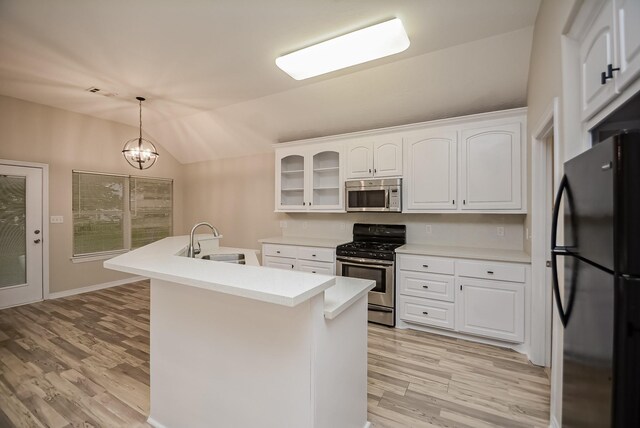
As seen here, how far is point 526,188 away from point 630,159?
2.33 meters

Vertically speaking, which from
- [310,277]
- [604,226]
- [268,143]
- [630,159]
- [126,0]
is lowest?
[310,277]

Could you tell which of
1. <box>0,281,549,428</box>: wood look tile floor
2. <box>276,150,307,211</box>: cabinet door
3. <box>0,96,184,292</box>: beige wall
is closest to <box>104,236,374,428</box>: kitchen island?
<box>0,281,549,428</box>: wood look tile floor

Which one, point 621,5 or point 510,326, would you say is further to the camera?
point 510,326

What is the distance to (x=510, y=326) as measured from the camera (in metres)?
2.70

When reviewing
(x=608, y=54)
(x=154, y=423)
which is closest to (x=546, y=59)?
(x=608, y=54)

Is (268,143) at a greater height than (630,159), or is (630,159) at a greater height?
(268,143)

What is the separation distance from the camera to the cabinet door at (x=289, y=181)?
4402mm

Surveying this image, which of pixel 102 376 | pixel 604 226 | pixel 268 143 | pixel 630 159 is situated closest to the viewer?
pixel 630 159

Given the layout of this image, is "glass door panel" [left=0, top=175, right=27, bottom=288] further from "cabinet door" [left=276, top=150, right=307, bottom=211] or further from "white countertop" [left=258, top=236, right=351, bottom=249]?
"cabinet door" [left=276, top=150, right=307, bottom=211]

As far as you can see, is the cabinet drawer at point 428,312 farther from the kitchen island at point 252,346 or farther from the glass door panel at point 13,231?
the glass door panel at point 13,231

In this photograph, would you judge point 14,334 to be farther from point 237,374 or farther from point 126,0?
point 126,0

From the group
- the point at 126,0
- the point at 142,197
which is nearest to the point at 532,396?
the point at 126,0

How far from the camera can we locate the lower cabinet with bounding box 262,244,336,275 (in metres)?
3.78

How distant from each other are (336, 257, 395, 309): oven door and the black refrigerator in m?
2.05
